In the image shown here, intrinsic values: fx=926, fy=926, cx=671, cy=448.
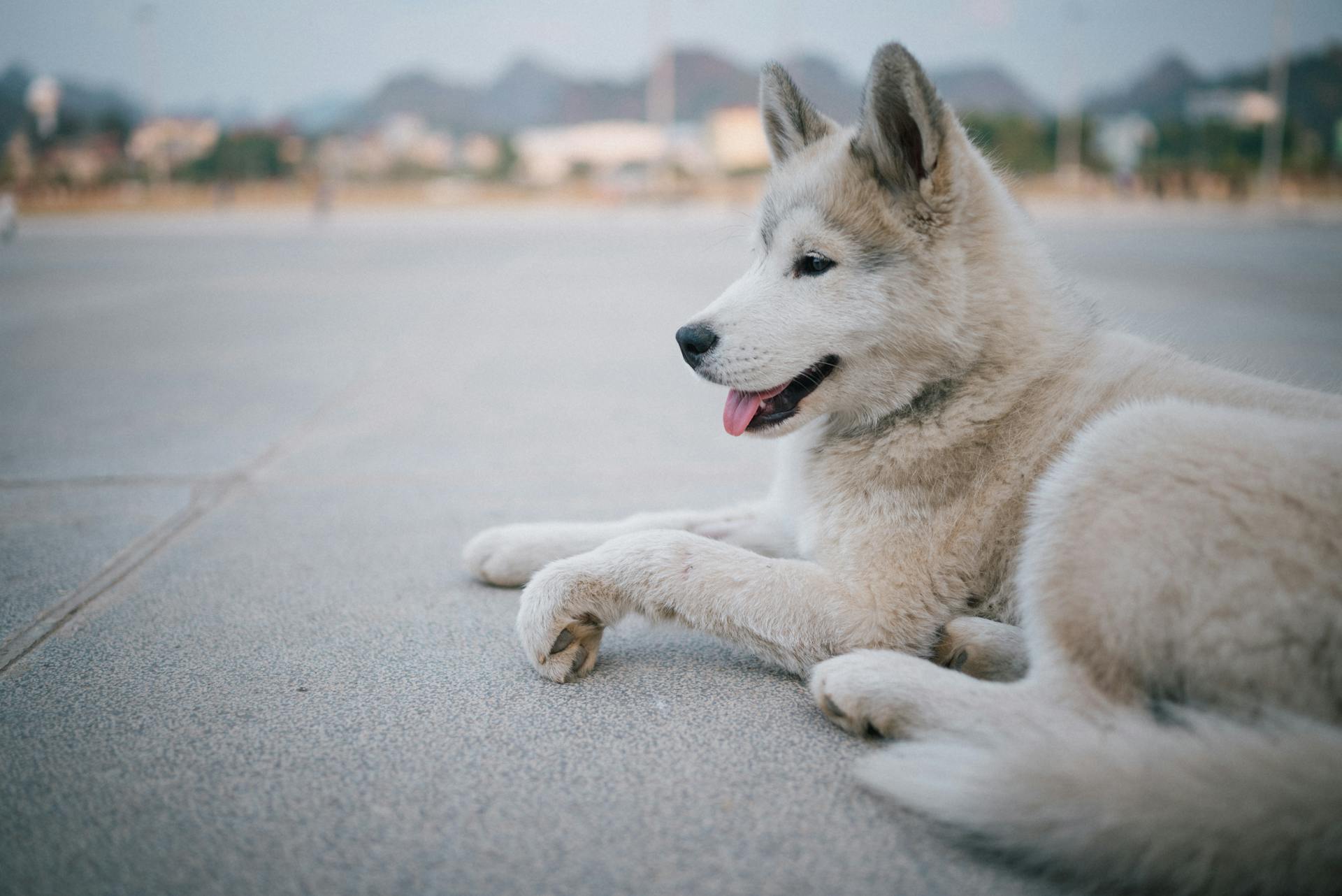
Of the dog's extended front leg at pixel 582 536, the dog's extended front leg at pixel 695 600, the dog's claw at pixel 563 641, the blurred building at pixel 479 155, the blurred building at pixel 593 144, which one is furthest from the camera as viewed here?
the blurred building at pixel 593 144

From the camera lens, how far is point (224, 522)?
3.75 meters

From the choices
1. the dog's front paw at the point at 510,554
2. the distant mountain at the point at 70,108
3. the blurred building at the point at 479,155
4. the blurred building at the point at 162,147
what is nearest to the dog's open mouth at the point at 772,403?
the dog's front paw at the point at 510,554

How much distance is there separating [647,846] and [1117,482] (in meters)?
1.23

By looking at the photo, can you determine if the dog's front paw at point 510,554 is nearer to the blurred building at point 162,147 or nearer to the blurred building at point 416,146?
the blurred building at point 162,147

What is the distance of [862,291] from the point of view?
8.43ft

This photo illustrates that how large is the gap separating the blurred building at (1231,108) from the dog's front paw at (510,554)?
208ft

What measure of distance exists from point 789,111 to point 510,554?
5.65ft

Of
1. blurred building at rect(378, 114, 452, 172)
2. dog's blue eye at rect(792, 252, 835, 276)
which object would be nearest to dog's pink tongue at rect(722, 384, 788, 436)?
dog's blue eye at rect(792, 252, 835, 276)

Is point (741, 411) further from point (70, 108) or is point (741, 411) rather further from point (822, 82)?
point (822, 82)

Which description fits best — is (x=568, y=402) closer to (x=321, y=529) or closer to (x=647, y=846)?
(x=321, y=529)

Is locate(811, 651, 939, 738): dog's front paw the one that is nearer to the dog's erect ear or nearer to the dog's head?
the dog's head

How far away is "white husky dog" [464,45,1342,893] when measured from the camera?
1531 mm

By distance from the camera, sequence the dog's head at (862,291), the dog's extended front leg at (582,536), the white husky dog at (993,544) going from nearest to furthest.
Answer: the white husky dog at (993,544) → the dog's head at (862,291) → the dog's extended front leg at (582,536)

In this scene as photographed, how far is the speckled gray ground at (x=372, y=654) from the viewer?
1702mm
